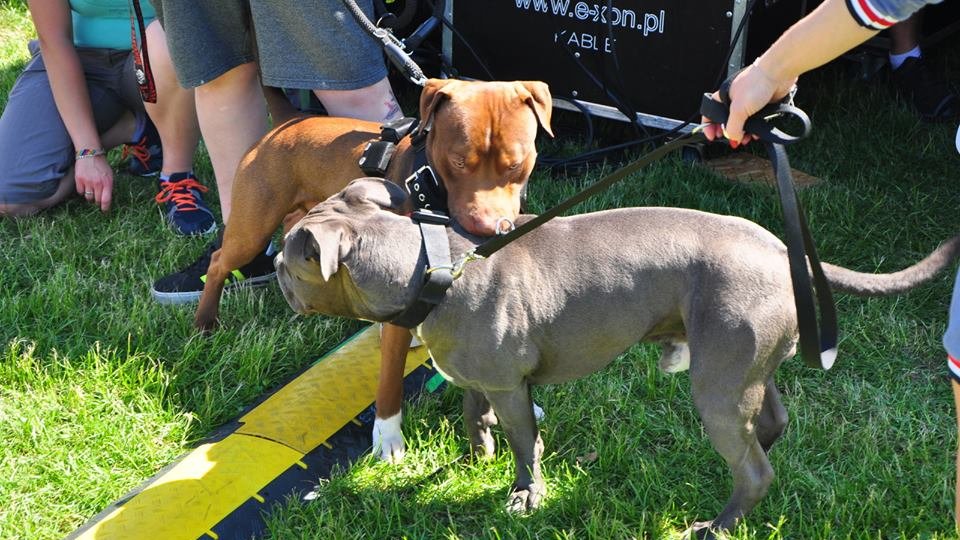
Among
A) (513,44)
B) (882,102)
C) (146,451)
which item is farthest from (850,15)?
(882,102)

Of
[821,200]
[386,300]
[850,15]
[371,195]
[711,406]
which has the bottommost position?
[821,200]

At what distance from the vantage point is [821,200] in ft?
16.2

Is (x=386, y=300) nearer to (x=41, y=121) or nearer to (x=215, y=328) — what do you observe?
(x=215, y=328)

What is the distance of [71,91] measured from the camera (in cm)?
520

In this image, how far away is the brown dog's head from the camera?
3270 millimetres

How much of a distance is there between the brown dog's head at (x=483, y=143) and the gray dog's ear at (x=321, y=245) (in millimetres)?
633

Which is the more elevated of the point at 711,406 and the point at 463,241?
the point at 463,241

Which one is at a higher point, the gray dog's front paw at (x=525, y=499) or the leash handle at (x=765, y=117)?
the leash handle at (x=765, y=117)

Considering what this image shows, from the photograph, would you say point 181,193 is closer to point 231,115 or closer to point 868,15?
point 231,115

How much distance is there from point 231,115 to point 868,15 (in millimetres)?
2877

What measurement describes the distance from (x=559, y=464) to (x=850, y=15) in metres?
1.85

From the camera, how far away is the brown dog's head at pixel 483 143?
129 inches

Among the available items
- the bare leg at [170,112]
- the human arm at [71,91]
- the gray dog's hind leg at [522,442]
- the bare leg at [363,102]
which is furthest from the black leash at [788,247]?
the human arm at [71,91]

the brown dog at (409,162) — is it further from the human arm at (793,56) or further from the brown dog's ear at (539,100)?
the human arm at (793,56)
